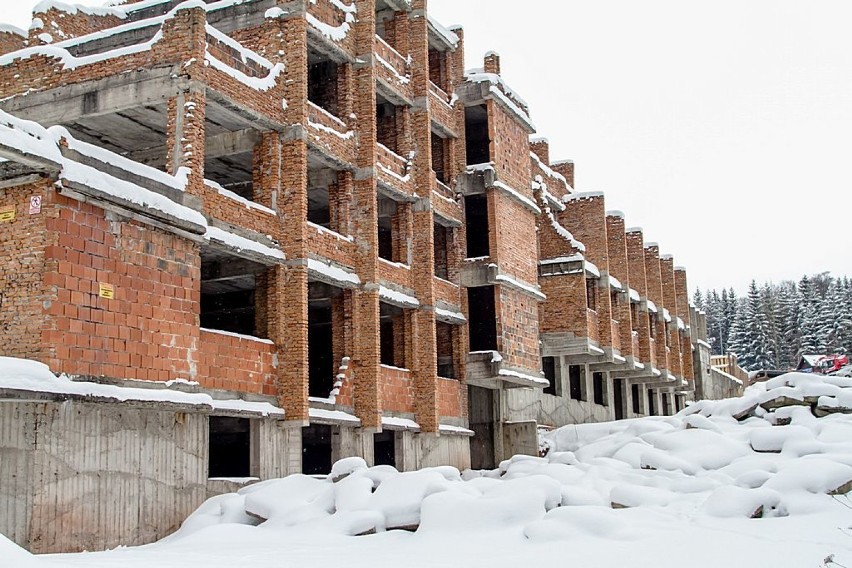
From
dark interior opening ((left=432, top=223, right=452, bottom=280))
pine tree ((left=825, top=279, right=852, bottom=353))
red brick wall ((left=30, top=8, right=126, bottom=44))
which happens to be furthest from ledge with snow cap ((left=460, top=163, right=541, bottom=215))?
pine tree ((left=825, top=279, right=852, bottom=353))

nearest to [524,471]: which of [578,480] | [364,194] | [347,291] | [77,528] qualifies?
[578,480]

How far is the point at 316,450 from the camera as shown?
24672 mm

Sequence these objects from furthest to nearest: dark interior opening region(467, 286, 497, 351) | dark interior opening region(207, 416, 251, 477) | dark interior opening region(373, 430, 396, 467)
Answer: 1. dark interior opening region(467, 286, 497, 351)
2. dark interior opening region(373, 430, 396, 467)
3. dark interior opening region(207, 416, 251, 477)

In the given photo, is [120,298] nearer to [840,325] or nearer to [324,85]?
[324,85]

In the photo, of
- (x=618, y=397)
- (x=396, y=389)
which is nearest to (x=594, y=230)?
(x=618, y=397)

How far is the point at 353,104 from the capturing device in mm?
22938

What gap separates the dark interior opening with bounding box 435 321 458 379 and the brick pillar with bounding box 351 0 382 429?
5.05 meters

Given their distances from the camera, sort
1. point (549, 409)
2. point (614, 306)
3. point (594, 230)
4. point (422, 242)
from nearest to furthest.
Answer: point (422, 242)
point (549, 409)
point (594, 230)
point (614, 306)

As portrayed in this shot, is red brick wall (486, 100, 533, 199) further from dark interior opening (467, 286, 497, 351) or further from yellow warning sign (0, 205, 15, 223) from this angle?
yellow warning sign (0, 205, 15, 223)

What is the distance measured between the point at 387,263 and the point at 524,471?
7091 millimetres

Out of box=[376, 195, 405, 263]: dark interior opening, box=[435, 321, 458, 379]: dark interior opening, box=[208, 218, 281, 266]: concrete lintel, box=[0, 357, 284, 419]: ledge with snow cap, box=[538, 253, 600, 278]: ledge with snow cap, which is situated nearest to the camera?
box=[0, 357, 284, 419]: ledge with snow cap

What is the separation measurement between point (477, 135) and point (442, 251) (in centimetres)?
487

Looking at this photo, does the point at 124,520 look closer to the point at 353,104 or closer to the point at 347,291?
the point at 347,291

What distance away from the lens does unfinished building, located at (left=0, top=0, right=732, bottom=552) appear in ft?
43.0
